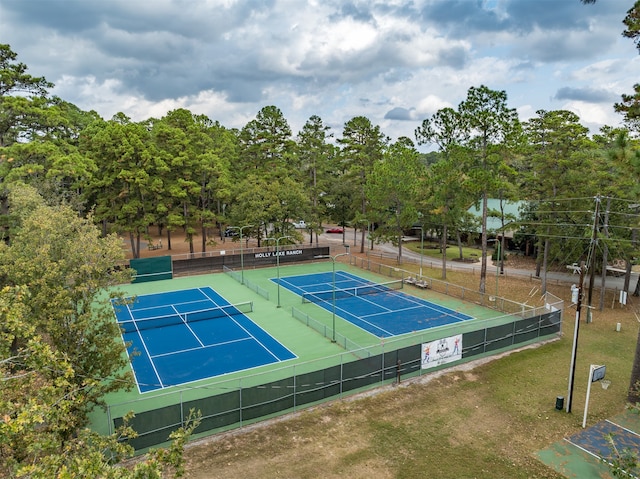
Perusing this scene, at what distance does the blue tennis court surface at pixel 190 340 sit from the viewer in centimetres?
2261

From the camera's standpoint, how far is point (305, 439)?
16.4 meters

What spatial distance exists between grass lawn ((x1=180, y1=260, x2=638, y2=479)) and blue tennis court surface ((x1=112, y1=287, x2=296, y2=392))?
6.34 m

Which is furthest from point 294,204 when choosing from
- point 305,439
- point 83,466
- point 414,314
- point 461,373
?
point 83,466

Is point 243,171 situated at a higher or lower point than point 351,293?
higher

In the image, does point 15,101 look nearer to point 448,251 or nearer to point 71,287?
point 71,287

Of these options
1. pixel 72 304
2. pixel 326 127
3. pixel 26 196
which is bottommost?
pixel 72 304

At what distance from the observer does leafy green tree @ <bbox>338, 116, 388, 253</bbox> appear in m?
50.8

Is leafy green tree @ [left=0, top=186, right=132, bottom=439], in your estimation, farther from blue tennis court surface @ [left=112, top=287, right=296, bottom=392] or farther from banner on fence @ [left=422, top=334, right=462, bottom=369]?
banner on fence @ [left=422, top=334, right=462, bottom=369]

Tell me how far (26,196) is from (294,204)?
1104 inches

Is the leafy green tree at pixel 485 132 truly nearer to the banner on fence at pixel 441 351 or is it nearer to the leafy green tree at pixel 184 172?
the banner on fence at pixel 441 351

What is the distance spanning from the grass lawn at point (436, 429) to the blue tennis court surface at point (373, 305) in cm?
663

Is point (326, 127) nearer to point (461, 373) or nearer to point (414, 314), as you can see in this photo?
point (414, 314)

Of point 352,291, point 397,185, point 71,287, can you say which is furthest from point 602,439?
point 397,185

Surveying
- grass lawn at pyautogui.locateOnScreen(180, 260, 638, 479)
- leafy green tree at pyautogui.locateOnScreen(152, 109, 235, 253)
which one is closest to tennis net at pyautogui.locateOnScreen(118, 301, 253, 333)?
grass lawn at pyautogui.locateOnScreen(180, 260, 638, 479)
